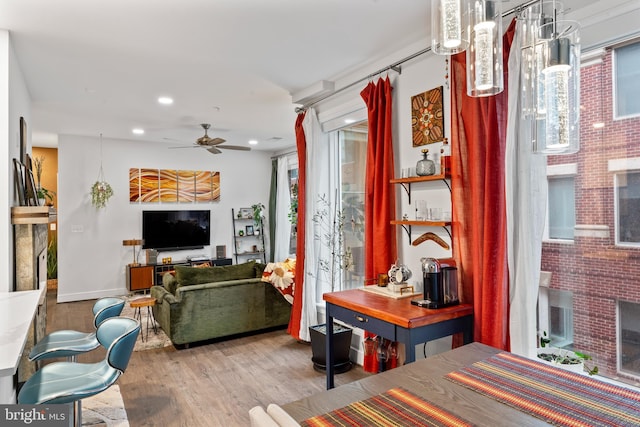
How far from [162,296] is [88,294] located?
11.0 feet

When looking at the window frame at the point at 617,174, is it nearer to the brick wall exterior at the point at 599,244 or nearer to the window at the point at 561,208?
the brick wall exterior at the point at 599,244

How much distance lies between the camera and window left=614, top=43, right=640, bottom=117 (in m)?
2.05

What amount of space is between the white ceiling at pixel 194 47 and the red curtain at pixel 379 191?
1.42 ft

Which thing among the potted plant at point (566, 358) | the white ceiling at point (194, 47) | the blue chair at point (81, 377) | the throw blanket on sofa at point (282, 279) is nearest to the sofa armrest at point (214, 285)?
the throw blanket on sofa at point (282, 279)

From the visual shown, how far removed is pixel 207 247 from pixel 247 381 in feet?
16.0

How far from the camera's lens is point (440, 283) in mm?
2525

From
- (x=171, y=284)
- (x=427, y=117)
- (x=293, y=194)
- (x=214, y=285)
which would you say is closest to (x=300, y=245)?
→ (x=214, y=285)

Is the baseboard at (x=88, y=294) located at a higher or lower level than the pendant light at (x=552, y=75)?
lower

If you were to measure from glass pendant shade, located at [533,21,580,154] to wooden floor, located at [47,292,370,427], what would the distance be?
259 cm

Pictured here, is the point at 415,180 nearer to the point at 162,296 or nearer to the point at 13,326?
the point at 13,326

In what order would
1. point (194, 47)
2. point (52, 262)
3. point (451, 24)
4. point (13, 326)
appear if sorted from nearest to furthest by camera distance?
1. point (451, 24)
2. point (13, 326)
3. point (194, 47)
4. point (52, 262)

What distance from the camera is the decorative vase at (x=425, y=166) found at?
287 cm

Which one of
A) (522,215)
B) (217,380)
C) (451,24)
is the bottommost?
(217,380)

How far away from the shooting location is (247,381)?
3.42 meters
